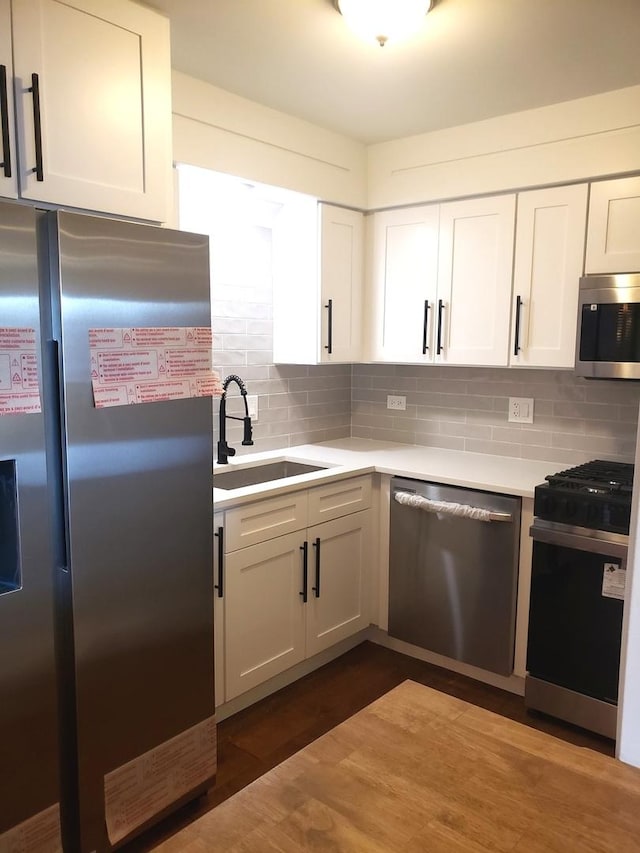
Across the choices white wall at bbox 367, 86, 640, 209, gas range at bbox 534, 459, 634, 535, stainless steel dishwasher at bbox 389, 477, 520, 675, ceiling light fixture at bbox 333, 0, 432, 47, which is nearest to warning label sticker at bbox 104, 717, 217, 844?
stainless steel dishwasher at bbox 389, 477, 520, 675

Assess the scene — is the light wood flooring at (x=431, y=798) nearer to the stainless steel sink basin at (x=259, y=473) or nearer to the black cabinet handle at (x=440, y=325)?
the stainless steel sink basin at (x=259, y=473)

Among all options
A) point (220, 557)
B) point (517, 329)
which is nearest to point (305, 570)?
point (220, 557)

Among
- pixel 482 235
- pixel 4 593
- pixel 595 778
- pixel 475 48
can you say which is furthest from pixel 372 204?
pixel 595 778

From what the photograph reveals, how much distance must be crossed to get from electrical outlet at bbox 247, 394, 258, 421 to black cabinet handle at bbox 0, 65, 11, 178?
165 cm

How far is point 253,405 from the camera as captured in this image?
10.2ft

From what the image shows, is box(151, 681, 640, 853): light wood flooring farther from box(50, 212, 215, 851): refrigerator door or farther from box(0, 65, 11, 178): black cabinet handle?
box(0, 65, 11, 178): black cabinet handle

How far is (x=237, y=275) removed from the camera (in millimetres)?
2973

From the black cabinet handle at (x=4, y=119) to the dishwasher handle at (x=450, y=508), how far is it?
192cm

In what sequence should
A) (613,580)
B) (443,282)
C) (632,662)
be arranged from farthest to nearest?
(443,282) → (613,580) → (632,662)

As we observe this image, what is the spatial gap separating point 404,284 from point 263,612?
1663mm

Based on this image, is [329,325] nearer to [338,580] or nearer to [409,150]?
[409,150]

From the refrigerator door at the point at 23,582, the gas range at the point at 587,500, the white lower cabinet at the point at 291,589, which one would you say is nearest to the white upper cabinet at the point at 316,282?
the white lower cabinet at the point at 291,589

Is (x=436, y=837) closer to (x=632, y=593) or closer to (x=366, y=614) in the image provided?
(x=632, y=593)

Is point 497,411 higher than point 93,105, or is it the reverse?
point 93,105
